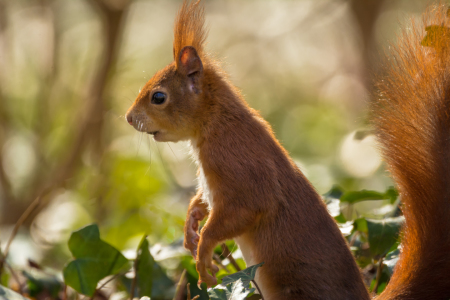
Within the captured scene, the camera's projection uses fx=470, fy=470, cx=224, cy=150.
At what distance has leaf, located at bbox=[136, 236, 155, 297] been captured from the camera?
4.94ft

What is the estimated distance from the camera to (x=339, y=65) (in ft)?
17.5

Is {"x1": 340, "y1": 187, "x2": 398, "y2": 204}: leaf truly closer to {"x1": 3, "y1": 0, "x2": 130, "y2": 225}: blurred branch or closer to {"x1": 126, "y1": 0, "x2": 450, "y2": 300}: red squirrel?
{"x1": 126, "y1": 0, "x2": 450, "y2": 300}: red squirrel

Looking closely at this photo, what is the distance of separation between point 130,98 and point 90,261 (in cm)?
284

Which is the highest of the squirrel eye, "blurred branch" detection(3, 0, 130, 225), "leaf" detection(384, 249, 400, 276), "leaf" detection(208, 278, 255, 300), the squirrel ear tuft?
"blurred branch" detection(3, 0, 130, 225)

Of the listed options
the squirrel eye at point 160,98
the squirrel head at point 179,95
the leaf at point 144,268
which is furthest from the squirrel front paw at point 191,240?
the squirrel eye at point 160,98

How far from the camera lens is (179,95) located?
58.8 inches

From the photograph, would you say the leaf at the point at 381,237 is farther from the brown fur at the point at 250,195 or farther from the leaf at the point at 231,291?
the leaf at the point at 231,291

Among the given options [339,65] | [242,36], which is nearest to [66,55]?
[242,36]

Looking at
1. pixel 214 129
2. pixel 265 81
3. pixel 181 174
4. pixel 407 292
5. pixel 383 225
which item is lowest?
pixel 407 292

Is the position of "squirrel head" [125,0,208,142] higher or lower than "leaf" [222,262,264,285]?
higher

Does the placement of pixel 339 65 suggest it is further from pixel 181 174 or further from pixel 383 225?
pixel 383 225

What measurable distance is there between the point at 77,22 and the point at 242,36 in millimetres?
1838

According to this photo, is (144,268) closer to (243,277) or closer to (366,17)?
Result: (243,277)

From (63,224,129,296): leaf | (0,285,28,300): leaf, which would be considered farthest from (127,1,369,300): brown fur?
(0,285,28,300): leaf
